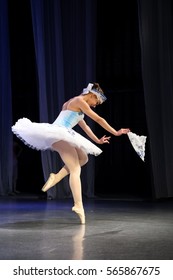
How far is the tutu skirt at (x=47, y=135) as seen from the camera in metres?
3.98

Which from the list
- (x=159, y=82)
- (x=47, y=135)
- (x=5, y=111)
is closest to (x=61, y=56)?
(x=5, y=111)

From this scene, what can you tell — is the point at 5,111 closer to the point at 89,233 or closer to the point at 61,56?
the point at 61,56

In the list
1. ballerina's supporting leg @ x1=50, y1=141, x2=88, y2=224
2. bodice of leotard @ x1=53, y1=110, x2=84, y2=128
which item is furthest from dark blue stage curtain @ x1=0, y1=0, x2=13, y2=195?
ballerina's supporting leg @ x1=50, y1=141, x2=88, y2=224

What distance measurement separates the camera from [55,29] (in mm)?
7477

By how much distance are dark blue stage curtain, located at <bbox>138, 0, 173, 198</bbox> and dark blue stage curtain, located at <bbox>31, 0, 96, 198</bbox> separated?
88 centimetres

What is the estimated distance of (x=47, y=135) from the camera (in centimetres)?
399

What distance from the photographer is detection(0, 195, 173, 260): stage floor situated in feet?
9.03

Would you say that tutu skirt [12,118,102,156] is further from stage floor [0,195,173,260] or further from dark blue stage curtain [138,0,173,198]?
dark blue stage curtain [138,0,173,198]

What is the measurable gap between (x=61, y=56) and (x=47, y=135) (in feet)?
12.2

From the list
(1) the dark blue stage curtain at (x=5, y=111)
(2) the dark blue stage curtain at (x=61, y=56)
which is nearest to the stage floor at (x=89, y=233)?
(2) the dark blue stage curtain at (x=61, y=56)

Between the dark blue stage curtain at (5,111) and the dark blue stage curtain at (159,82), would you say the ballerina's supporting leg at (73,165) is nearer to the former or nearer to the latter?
the dark blue stage curtain at (159,82)
